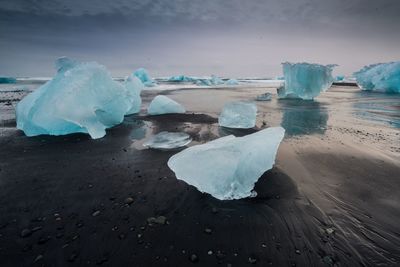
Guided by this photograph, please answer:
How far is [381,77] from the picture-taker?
20984mm

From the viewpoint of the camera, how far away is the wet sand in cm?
193

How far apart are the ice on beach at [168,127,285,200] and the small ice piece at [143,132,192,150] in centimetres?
182

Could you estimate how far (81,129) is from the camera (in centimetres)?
594

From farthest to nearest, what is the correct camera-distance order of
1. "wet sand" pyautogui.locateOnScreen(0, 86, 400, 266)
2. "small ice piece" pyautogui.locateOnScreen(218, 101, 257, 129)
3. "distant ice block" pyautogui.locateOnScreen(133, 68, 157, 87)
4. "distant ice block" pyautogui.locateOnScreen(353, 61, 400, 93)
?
"distant ice block" pyautogui.locateOnScreen(133, 68, 157, 87)
"distant ice block" pyautogui.locateOnScreen(353, 61, 400, 93)
"small ice piece" pyautogui.locateOnScreen(218, 101, 257, 129)
"wet sand" pyautogui.locateOnScreen(0, 86, 400, 266)

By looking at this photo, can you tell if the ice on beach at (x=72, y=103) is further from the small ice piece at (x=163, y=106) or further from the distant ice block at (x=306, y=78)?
the distant ice block at (x=306, y=78)

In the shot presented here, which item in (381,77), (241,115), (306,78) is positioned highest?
(381,77)

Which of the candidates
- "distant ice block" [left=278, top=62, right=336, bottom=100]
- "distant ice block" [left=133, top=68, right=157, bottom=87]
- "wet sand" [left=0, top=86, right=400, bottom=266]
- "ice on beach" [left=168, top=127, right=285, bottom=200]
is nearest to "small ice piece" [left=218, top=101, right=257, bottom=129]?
"wet sand" [left=0, top=86, right=400, bottom=266]

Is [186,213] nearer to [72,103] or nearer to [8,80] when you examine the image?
[72,103]

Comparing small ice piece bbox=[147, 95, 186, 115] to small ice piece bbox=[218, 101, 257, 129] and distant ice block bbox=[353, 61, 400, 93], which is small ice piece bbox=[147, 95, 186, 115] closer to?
small ice piece bbox=[218, 101, 257, 129]

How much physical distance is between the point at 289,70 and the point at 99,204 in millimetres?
15597

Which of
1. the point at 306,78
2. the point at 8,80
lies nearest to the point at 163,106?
the point at 306,78

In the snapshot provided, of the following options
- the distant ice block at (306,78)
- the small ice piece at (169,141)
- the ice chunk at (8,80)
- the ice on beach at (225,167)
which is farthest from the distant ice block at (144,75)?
the ice chunk at (8,80)

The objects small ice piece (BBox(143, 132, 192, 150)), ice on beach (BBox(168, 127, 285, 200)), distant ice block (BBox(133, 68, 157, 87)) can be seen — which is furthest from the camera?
distant ice block (BBox(133, 68, 157, 87))

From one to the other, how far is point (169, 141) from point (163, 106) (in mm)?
3995
